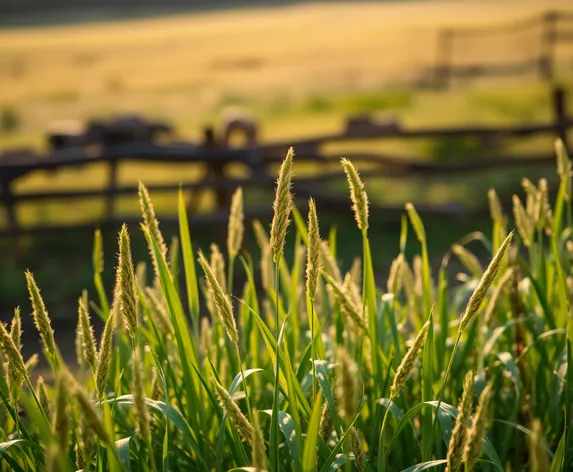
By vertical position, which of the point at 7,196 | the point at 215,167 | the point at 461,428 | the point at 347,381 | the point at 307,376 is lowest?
the point at 7,196

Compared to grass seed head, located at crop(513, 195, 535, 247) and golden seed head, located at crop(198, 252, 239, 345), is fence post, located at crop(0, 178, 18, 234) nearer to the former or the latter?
grass seed head, located at crop(513, 195, 535, 247)

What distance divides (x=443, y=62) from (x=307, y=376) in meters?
21.7

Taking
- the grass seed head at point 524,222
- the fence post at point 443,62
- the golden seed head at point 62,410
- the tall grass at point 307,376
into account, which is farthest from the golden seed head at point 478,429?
the fence post at point 443,62

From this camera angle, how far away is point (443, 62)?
22625 mm

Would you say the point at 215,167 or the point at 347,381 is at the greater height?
the point at 347,381

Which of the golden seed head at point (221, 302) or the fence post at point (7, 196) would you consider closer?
the golden seed head at point (221, 302)

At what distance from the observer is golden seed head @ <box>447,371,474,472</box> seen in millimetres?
1134

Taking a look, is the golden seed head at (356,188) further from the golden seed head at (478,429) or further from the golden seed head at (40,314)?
the golden seed head at (40,314)

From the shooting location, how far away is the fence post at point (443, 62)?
67.9 ft

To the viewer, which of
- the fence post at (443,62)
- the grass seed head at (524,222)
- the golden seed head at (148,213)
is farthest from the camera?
the fence post at (443,62)

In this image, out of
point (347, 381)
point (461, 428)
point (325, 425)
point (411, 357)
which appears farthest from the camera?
point (325, 425)

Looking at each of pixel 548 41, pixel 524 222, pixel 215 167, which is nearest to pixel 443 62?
pixel 548 41

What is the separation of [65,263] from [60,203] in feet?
8.64

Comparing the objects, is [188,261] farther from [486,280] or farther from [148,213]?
[486,280]
